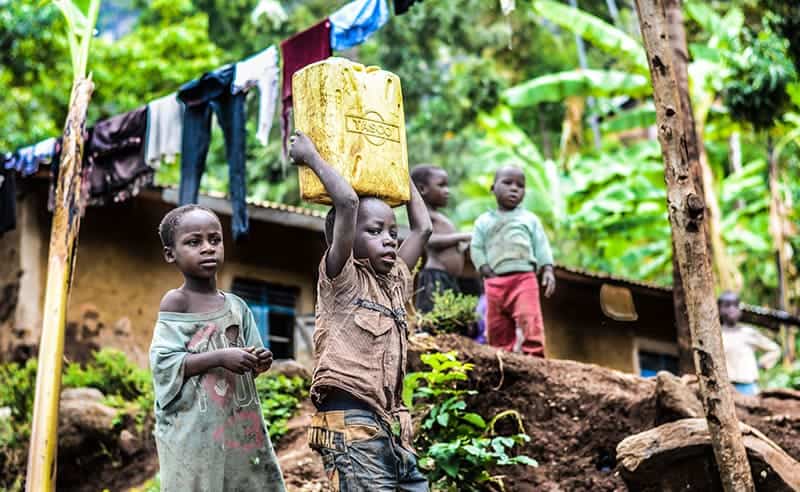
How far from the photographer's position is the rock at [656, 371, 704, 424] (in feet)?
19.8

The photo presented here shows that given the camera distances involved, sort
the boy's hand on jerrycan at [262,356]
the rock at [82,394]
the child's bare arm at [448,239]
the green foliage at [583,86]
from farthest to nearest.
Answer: the green foliage at [583,86] < the rock at [82,394] < the child's bare arm at [448,239] < the boy's hand on jerrycan at [262,356]

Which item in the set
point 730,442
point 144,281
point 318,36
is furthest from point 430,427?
point 144,281

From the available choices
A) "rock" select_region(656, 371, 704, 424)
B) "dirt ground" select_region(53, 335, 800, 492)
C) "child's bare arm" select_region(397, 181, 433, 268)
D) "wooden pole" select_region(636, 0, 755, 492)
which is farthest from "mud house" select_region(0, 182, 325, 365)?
"child's bare arm" select_region(397, 181, 433, 268)

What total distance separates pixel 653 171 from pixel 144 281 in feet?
31.9

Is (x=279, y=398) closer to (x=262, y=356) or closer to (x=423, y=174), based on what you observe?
(x=423, y=174)

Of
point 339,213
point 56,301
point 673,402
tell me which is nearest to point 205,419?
point 339,213

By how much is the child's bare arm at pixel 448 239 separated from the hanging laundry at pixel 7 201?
4.55 meters

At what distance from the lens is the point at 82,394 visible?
9.03 m

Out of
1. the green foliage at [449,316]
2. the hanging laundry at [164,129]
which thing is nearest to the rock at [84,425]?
the hanging laundry at [164,129]

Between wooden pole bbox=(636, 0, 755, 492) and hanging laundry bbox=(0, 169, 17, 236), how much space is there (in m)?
6.78

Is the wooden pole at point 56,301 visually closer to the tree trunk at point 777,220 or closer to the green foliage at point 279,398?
the green foliage at point 279,398

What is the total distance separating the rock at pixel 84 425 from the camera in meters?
8.55

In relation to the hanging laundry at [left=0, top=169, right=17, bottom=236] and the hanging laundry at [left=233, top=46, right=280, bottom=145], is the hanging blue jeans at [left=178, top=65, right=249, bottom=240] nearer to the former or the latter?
the hanging laundry at [left=233, top=46, right=280, bottom=145]

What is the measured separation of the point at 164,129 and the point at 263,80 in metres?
1.34
